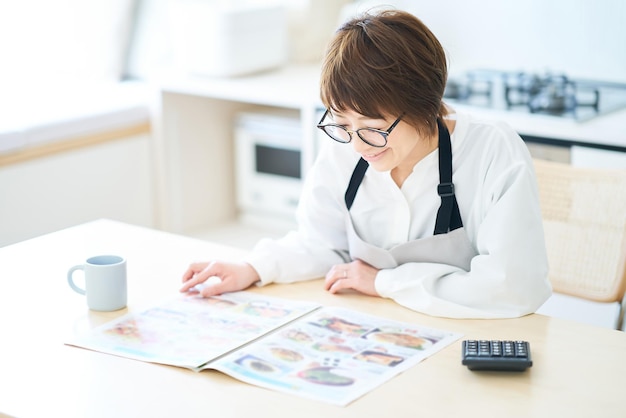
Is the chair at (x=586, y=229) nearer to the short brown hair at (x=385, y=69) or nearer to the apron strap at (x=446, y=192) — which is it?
the apron strap at (x=446, y=192)

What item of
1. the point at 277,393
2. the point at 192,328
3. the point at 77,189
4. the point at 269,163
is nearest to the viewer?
the point at 277,393

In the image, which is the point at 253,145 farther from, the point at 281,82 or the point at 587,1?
the point at 587,1

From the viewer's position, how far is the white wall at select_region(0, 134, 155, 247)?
8.96 ft

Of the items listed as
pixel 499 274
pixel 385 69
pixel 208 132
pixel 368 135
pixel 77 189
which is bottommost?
pixel 77 189

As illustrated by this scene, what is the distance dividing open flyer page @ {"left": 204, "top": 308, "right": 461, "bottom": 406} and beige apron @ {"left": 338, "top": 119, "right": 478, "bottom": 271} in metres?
0.18

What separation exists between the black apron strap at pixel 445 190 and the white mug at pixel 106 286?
55 centimetres

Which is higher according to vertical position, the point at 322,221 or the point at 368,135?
the point at 368,135

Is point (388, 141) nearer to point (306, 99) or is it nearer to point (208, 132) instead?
point (306, 99)

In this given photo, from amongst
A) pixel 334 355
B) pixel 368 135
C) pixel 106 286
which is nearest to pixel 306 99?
pixel 368 135

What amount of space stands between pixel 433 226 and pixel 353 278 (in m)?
0.19

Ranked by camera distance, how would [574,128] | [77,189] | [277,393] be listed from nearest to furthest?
[277,393], [574,128], [77,189]

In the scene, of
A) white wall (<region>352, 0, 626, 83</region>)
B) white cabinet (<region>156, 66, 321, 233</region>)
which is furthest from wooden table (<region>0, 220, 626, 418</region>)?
white wall (<region>352, 0, 626, 83</region>)

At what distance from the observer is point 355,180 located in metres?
1.66

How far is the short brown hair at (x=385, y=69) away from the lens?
1.43 metres
